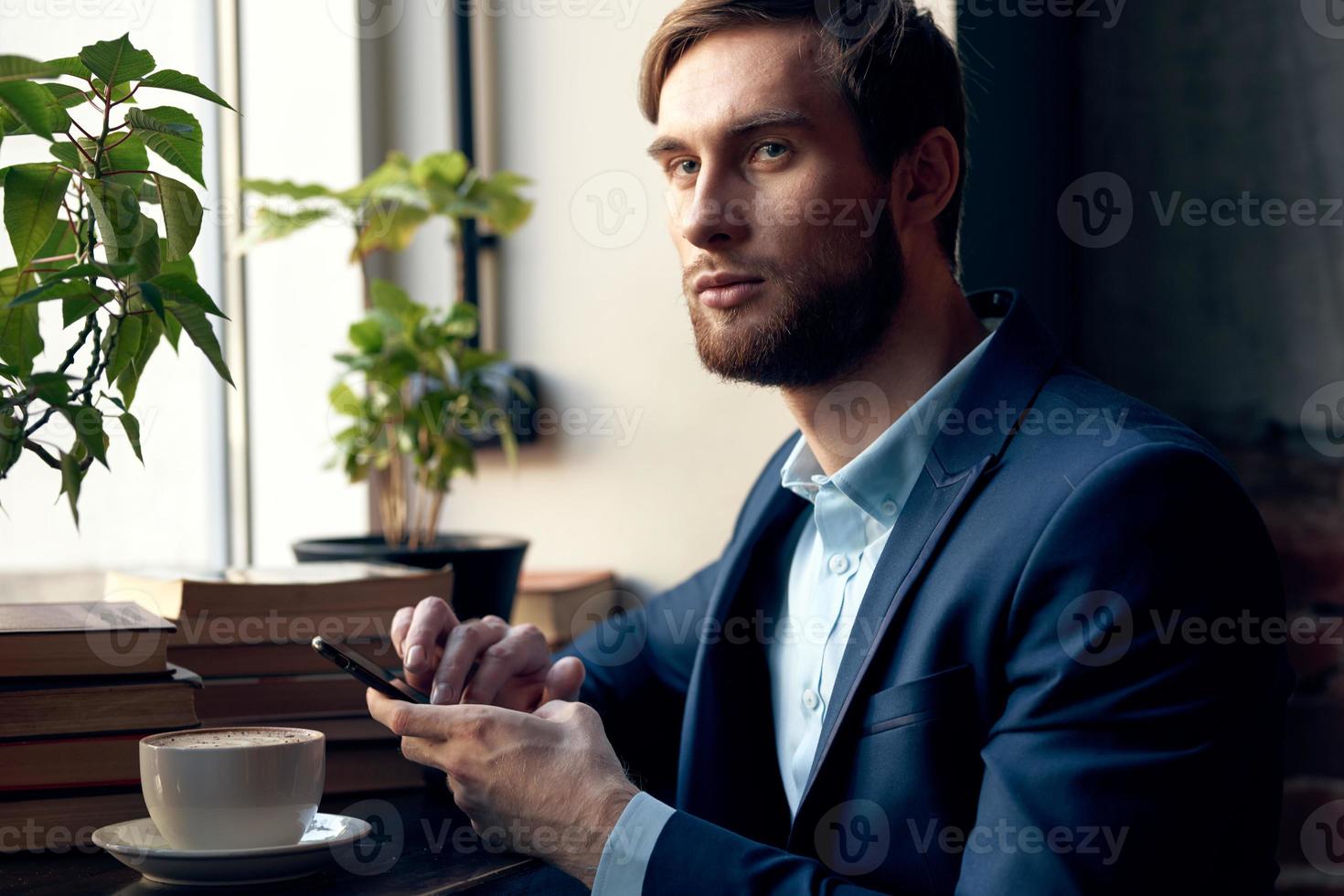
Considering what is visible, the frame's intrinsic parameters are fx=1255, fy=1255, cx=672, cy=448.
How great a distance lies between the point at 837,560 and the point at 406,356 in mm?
664

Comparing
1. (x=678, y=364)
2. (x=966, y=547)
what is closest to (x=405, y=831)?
(x=966, y=547)

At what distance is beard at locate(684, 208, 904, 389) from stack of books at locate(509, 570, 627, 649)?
0.53m

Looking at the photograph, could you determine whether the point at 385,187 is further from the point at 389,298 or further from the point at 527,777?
the point at 527,777

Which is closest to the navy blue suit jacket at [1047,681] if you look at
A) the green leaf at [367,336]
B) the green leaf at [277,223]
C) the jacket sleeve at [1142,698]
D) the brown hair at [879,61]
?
the jacket sleeve at [1142,698]

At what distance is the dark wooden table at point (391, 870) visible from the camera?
0.78 meters

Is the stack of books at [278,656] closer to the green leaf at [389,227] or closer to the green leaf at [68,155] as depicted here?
the green leaf at [68,155]

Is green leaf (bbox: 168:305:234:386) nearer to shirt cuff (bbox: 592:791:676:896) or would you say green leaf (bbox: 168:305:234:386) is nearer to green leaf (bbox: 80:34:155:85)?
green leaf (bbox: 80:34:155:85)

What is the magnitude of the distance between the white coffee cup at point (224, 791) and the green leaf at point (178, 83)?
0.40m

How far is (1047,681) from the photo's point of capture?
86 cm

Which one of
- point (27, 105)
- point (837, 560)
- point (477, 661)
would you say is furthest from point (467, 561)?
point (27, 105)

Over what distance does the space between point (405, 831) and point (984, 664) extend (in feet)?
1.47

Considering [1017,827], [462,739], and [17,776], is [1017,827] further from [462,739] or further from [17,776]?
[17,776]

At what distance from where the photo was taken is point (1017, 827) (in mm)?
806

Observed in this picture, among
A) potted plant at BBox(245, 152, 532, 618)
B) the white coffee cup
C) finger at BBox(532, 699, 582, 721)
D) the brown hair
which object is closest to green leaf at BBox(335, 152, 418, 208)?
potted plant at BBox(245, 152, 532, 618)
